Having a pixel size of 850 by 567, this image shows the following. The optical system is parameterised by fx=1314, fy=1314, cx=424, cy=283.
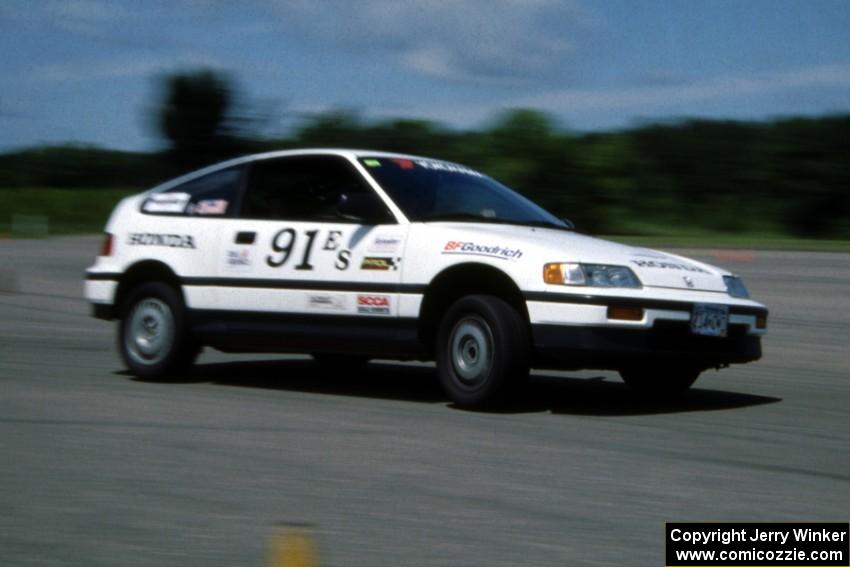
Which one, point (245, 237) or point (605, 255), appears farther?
point (245, 237)

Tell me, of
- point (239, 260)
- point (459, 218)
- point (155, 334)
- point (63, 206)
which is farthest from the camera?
point (63, 206)

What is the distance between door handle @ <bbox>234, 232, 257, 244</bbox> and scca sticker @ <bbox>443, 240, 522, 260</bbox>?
1.61 meters

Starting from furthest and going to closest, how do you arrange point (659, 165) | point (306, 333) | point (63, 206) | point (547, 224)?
point (63, 206)
point (659, 165)
point (547, 224)
point (306, 333)

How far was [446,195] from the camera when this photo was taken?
29.2 ft

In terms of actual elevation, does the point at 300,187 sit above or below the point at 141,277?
above

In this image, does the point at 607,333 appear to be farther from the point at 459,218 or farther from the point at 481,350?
the point at 459,218

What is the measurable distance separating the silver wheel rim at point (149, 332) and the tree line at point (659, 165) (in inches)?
1525

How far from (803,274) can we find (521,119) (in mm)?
33287

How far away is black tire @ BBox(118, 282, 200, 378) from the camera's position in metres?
9.40

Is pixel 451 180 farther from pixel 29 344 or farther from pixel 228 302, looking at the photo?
pixel 29 344

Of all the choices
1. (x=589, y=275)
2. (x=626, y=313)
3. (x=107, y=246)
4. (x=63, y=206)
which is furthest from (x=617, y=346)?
(x=63, y=206)

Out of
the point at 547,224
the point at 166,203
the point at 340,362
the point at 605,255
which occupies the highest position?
the point at 166,203

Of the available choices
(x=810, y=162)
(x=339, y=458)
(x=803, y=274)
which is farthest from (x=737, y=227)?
(x=339, y=458)

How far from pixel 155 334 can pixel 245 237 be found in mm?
1071
